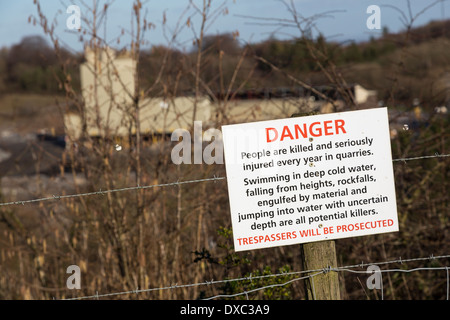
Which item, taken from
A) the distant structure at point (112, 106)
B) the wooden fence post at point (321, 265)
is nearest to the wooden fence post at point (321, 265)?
the wooden fence post at point (321, 265)

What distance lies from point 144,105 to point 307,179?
2664mm

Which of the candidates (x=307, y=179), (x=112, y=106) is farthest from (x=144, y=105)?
(x=307, y=179)

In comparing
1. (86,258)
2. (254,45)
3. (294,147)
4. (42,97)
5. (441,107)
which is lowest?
(86,258)

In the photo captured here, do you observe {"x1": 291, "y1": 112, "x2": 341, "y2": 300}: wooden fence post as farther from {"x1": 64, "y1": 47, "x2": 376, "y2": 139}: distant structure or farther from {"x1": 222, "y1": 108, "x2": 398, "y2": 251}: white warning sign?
{"x1": 64, "y1": 47, "x2": 376, "y2": 139}: distant structure

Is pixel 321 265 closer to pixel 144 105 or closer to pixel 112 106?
pixel 144 105

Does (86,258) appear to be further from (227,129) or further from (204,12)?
(227,129)

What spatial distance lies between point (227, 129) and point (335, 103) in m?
2.88

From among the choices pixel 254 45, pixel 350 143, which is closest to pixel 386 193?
pixel 350 143

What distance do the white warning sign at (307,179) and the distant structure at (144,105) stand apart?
96.5 inches

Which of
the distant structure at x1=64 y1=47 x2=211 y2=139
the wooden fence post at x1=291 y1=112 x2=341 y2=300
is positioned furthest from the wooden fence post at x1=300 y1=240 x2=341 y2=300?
the distant structure at x1=64 y1=47 x2=211 y2=139

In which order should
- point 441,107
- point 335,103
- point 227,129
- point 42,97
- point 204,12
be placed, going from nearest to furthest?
point 227,129 < point 204,12 < point 335,103 < point 441,107 < point 42,97

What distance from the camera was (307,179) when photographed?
9.98 feet

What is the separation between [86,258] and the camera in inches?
225

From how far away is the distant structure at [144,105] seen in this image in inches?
212
